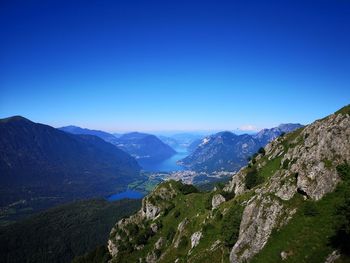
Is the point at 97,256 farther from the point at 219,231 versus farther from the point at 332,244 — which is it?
the point at 332,244

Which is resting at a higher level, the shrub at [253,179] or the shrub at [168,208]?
the shrub at [253,179]

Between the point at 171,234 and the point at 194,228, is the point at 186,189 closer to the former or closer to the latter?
the point at 171,234

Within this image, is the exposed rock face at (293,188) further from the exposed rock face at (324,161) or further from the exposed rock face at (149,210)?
the exposed rock face at (149,210)

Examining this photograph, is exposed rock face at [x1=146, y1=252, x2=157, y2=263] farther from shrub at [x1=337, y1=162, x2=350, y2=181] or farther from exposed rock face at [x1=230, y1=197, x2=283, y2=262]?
shrub at [x1=337, y1=162, x2=350, y2=181]

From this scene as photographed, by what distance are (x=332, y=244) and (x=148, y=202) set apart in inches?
4842

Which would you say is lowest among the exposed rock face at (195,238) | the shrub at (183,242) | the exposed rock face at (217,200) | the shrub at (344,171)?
the shrub at (183,242)

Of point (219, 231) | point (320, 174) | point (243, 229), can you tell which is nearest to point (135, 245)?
point (219, 231)

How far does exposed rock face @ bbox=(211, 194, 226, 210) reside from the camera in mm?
112062

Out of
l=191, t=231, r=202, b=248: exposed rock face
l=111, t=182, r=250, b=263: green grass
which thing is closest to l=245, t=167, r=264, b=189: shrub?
l=111, t=182, r=250, b=263: green grass

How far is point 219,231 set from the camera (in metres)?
87.0

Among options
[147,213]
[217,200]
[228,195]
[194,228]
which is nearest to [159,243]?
[194,228]

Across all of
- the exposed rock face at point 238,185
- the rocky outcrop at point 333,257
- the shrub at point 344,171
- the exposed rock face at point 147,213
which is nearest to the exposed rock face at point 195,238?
the exposed rock face at point 238,185

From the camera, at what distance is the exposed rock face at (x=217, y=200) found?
11206cm

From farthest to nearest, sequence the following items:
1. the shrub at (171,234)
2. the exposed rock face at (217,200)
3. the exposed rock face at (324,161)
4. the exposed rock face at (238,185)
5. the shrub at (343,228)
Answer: the shrub at (171,234), the exposed rock face at (238,185), the exposed rock face at (217,200), the exposed rock face at (324,161), the shrub at (343,228)
